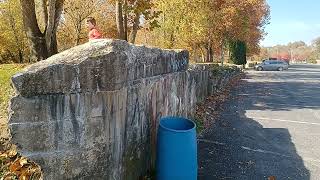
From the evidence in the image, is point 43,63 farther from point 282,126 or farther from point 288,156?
point 282,126

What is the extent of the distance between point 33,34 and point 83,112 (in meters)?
9.57

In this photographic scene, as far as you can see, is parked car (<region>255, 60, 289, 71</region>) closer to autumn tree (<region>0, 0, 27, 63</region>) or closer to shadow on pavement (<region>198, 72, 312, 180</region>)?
autumn tree (<region>0, 0, 27, 63</region>)

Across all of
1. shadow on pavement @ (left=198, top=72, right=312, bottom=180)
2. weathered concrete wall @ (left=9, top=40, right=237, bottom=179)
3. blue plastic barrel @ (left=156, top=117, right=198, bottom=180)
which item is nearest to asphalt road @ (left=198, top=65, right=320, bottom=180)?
shadow on pavement @ (left=198, top=72, right=312, bottom=180)

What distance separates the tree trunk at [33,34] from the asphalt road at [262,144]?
229 inches

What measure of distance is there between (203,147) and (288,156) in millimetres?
1481

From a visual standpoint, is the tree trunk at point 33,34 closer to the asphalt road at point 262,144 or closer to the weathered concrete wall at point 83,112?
the asphalt road at point 262,144

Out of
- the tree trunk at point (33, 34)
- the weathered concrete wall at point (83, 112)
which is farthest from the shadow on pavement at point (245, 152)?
the tree trunk at point (33, 34)

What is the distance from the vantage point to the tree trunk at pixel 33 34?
502 inches

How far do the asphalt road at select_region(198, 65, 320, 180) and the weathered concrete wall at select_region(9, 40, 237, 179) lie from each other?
1.82m

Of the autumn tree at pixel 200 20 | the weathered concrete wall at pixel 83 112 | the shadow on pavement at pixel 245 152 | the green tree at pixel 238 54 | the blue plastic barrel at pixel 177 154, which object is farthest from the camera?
the green tree at pixel 238 54

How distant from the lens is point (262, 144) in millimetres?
8031

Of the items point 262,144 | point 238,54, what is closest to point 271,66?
point 238,54

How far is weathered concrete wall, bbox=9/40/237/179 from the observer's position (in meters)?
3.79

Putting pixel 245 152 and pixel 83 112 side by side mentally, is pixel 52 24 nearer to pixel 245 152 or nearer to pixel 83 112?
pixel 245 152
